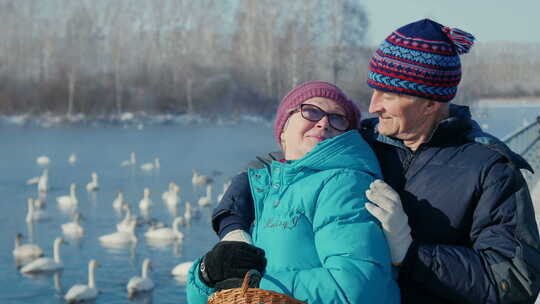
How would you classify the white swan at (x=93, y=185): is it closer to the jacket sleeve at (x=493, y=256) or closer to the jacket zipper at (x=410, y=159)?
the jacket zipper at (x=410, y=159)

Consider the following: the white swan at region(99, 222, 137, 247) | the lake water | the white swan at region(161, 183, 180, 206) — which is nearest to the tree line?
the lake water

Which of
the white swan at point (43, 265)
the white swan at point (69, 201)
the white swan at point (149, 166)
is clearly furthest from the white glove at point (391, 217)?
the white swan at point (149, 166)

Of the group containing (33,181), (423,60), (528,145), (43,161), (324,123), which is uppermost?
(423,60)

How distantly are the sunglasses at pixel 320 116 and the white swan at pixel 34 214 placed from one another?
650 inches

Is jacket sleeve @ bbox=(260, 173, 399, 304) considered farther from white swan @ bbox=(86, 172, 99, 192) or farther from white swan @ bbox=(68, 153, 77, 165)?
white swan @ bbox=(68, 153, 77, 165)

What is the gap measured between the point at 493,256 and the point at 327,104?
2.40ft

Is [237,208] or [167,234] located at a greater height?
[237,208]

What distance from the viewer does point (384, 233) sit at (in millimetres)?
1969

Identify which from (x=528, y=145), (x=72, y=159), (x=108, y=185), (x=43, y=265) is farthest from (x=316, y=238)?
(x=72, y=159)

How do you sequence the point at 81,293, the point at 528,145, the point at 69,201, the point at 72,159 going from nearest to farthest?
the point at 528,145, the point at 81,293, the point at 69,201, the point at 72,159

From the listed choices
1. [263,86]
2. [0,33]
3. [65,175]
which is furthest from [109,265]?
[0,33]

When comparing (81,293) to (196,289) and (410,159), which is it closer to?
(196,289)

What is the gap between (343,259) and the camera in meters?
1.85

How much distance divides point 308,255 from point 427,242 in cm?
44
